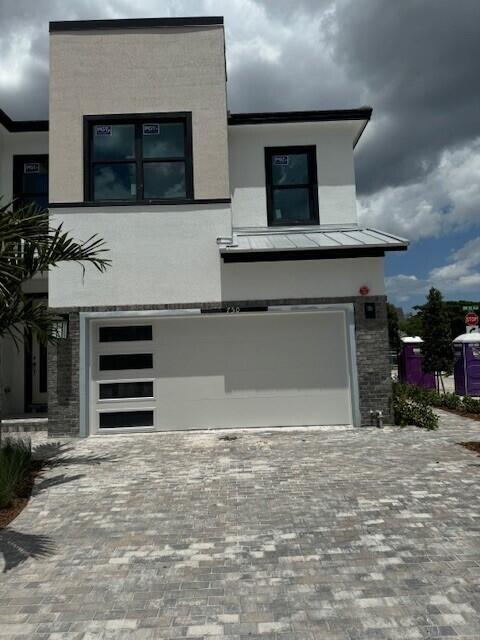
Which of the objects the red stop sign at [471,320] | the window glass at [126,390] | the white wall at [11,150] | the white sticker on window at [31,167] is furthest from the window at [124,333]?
the red stop sign at [471,320]

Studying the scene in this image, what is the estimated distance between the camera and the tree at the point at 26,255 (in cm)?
569

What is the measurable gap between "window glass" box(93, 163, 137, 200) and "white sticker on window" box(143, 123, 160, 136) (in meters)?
0.79

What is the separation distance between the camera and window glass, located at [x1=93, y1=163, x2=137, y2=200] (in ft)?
34.0

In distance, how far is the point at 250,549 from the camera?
4406 mm

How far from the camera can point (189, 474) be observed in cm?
690

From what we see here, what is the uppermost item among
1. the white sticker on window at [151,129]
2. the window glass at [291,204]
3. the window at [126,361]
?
the white sticker on window at [151,129]

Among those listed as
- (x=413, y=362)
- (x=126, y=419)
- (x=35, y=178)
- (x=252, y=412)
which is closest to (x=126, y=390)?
(x=126, y=419)

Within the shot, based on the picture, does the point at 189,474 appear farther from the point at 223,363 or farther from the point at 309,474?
the point at 223,363

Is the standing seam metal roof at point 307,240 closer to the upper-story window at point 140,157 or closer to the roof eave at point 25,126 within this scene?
the upper-story window at point 140,157

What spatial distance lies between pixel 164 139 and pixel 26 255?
4971mm

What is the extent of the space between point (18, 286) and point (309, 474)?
4787 millimetres

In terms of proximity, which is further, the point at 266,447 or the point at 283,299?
the point at 283,299

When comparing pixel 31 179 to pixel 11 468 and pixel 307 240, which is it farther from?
pixel 11 468

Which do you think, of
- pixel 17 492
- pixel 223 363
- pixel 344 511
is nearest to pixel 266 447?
pixel 223 363
